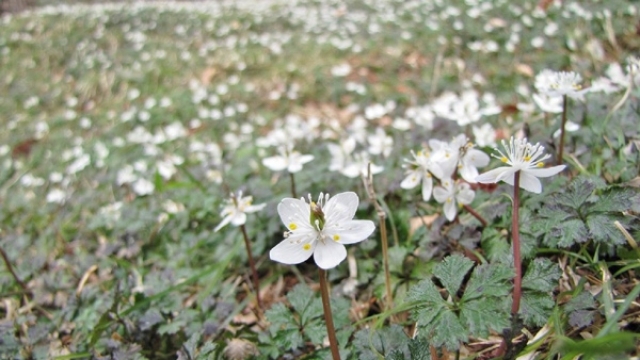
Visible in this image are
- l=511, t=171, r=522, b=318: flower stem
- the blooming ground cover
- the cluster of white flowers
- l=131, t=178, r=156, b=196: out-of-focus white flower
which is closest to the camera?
l=511, t=171, r=522, b=318: flower stem

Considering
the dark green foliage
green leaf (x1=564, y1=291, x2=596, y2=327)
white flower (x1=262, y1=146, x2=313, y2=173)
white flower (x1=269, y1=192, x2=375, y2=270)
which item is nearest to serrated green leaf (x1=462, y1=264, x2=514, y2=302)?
the dark green foliage

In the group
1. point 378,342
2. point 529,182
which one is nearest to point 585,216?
point 529,182

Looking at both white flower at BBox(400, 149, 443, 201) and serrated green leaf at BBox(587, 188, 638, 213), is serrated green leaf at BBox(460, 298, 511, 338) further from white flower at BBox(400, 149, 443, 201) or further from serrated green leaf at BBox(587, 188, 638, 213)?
white flower at BBox(400, 149, 443, 201)

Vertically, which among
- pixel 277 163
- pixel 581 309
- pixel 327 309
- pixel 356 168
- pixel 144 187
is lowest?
pixel 144 187

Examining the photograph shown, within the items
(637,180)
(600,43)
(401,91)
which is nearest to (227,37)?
(401,91)

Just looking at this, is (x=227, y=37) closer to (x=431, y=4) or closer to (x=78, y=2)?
(x=431, y=4)

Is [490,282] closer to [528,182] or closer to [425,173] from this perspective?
[528,182]

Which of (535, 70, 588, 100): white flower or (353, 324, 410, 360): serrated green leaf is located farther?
(535, 70, 588, 100): white flower
